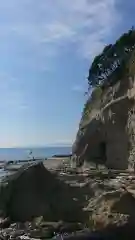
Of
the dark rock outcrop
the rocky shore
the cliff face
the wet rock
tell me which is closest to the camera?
the rocky shore

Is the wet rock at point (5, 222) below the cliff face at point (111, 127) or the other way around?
below

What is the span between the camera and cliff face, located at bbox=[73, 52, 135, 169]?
160 feet

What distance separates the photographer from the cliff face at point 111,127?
160 feet

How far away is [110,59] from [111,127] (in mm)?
18820

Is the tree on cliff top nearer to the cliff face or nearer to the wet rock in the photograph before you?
the cliff face

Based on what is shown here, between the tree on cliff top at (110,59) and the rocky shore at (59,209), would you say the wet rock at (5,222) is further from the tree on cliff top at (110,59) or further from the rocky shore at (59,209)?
the tree on cliff top at (110,59)

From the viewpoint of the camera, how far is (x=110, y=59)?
6862 cm

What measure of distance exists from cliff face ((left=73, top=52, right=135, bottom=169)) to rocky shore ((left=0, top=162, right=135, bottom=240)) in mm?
16986

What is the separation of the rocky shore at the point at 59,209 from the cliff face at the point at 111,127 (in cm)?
1699

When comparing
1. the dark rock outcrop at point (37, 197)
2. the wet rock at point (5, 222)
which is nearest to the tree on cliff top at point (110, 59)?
the dark rock outcrop at point (37, 197)

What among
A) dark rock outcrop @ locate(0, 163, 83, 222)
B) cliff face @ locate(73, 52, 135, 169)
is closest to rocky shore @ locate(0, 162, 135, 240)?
dark rock outcrop @ locate(0, 163, 83, 222)

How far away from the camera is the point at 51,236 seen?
78.1 ft

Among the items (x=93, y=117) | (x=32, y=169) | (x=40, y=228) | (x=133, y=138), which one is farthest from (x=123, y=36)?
(x=40, y=228)

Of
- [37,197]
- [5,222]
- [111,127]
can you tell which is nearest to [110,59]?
[111,127]
